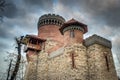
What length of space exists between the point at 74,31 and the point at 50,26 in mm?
9262

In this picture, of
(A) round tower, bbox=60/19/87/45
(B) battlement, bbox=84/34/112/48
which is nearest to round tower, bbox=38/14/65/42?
(A) round tower, bbox=60/19/87/45

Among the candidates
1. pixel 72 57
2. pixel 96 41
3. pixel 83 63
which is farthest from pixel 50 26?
pixel 83 63

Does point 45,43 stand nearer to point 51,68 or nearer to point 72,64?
point 51,68

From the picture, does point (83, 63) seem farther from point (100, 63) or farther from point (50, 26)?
point (50, 26)

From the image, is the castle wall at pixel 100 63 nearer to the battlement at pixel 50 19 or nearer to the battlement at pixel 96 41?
the battlement at pixel 96 41

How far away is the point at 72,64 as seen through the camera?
16.7 metres

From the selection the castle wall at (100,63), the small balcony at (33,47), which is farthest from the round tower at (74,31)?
the small balcony at (33,47)

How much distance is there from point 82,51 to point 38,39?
9345 millimetres

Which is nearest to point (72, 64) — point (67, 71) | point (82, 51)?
point (67, 71)

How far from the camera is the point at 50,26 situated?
89.6 ft

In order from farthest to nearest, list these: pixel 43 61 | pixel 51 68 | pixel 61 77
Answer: pixel 43 61 → pixel 51 68 → pixel 61 77

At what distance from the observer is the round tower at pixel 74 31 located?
18477 mm

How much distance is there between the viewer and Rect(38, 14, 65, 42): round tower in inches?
1044

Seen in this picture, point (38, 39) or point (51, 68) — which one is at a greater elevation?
point (38, 39)
